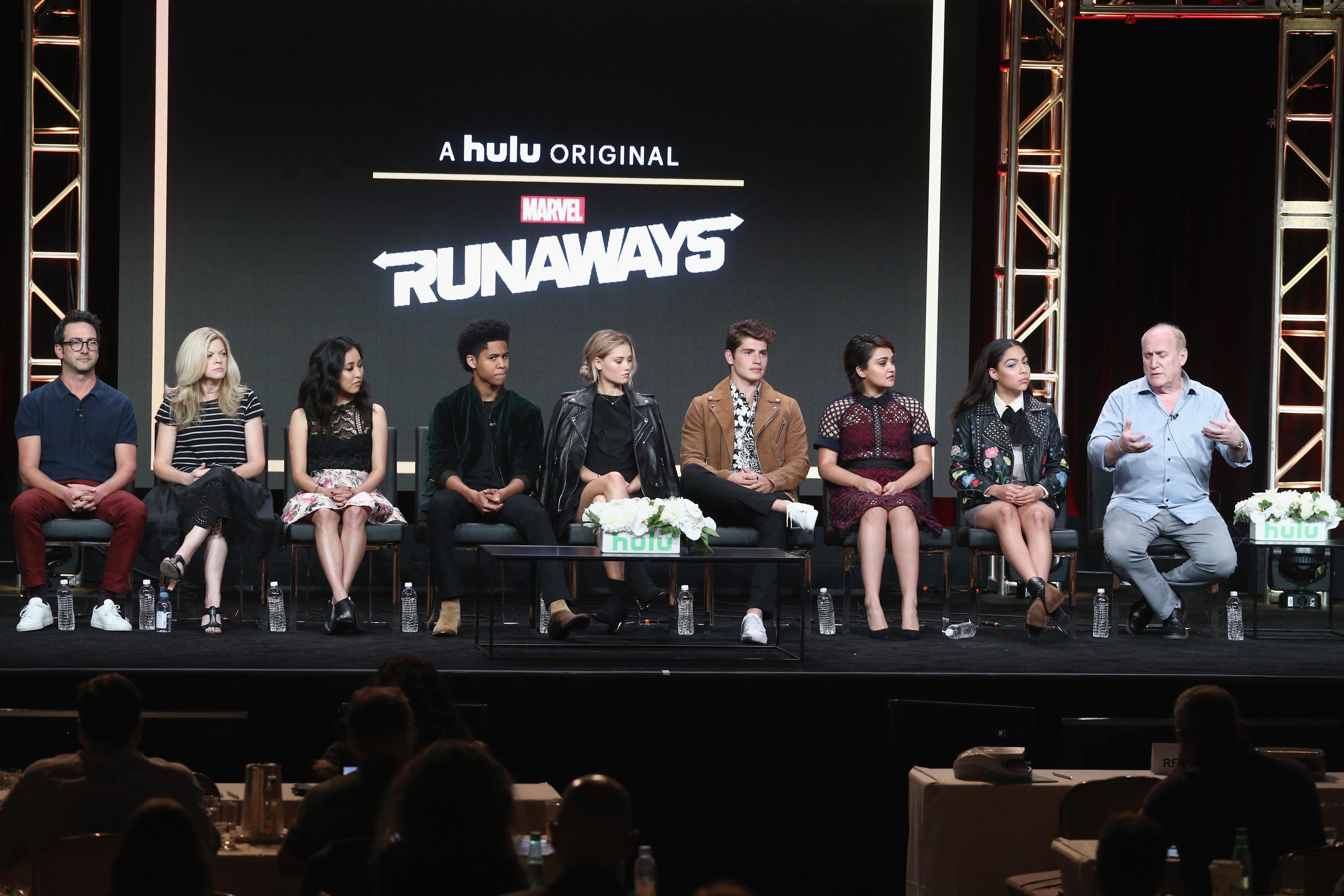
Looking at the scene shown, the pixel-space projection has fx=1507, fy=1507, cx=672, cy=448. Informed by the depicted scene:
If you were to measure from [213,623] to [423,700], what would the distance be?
2.46 metres

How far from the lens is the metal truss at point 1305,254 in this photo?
7059 millimetres

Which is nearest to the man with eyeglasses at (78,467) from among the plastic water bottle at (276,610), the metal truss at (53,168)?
the plastic water bottle at (276,610)

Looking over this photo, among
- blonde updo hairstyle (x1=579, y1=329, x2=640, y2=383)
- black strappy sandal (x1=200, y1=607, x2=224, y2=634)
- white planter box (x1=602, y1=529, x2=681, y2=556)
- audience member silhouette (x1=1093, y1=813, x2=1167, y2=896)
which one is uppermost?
blonde updo hairstyle (x1=579, y1=329, x2=640, y2=383)

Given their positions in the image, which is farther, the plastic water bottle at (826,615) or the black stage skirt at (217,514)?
the plastic water bottle at (826,615)

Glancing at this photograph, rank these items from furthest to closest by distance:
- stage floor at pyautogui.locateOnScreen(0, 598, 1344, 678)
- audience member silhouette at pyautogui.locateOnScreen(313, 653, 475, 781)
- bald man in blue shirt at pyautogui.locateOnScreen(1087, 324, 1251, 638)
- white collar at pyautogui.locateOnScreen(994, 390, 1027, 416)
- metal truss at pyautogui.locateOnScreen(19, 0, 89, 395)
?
metal truss at pyautogui.locateOnScreen(19, 0, 89, 395), white collar at pyautogui.locateOnScreen(994, 390, 1027, 416), bald man in blue shirt at pyautogui.locateOnScreen(1087, 324, 1251, 638), stage floor at pyautogui.locateOnScreen(0, 598, 1344, 678), audience member silhouette at pyautogui.locateOnScreen(313, 653, 475, 781)

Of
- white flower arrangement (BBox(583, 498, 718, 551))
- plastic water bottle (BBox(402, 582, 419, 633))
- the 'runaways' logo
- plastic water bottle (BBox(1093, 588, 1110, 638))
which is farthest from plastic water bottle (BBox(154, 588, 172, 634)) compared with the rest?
plastic water bottle (BBox(1093, 588, 1110, 638))

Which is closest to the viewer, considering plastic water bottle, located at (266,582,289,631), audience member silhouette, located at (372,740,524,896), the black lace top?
audience member silhouette, located at (372,740,524,896)

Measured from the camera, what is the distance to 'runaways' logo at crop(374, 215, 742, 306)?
6996mm

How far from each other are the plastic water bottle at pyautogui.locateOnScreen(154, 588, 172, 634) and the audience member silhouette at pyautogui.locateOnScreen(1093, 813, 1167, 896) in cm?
398

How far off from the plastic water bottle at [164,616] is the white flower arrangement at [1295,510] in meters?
4.01

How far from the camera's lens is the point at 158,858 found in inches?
74.8

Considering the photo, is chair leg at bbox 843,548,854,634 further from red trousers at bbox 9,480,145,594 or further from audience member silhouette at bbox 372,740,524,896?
audience member silhouette at bbox 372,740,524,896

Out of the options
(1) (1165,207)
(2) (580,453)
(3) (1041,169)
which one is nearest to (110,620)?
(2) (580,453)

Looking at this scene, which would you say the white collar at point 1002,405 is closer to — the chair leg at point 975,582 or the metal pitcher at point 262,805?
the chair leg at point 975,582
